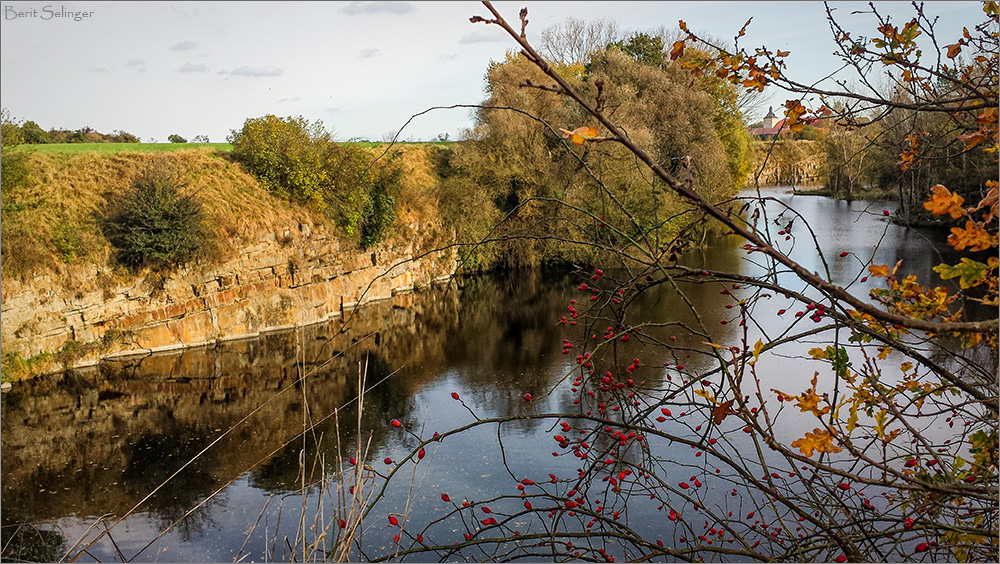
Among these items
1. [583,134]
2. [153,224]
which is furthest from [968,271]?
[153,224]

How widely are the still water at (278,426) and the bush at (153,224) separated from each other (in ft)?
5.98

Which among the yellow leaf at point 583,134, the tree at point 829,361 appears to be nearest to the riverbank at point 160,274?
the tree at point 829,361

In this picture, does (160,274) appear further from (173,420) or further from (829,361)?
(829,361)

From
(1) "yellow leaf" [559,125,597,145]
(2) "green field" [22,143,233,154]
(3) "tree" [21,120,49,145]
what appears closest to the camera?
(1) "yellow leaf" [559,125,597,145]

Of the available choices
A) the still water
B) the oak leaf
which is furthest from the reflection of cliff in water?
the oak leaf

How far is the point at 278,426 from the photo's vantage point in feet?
31.3

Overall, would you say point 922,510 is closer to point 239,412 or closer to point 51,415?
point 239,412

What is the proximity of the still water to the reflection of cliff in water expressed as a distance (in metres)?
0.03

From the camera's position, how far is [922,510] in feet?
6.62

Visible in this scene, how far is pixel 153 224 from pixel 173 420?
4717 millimetres

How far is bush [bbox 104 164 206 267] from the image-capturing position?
1298 centimetres

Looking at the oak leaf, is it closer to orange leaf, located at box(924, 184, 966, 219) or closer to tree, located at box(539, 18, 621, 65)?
orange leaf, located at box(924, 184, 966, 219)

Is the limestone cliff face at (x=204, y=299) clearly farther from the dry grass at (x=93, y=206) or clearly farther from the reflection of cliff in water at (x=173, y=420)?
the reflection of cliff in water at (x=173, y=420)

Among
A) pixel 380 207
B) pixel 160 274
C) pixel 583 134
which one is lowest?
pixel 160 274
